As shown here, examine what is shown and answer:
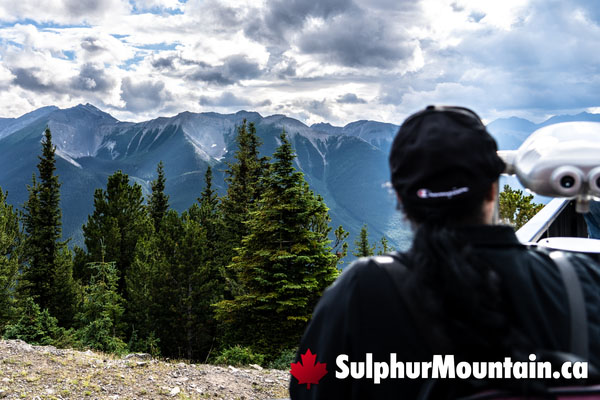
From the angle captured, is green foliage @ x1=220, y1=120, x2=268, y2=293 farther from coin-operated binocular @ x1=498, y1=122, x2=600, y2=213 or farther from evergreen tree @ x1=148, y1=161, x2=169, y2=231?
coin-operated binocular @ x1=498, y1=122, x2=600, y2=213

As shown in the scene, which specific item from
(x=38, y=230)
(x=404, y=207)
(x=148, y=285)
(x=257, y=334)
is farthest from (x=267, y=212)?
(x=38, y=230)

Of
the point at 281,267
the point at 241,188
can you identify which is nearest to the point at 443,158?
the point at 281,267

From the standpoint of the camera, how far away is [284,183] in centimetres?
1872

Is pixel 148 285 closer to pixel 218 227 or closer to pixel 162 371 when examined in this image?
pixel 218 227

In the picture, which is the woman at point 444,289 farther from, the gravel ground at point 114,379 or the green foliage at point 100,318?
the green foliage at point 100,318

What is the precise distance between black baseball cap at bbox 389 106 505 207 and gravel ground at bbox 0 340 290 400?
6385 mm

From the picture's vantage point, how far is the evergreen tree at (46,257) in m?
31.8

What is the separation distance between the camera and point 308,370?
4.42 ft

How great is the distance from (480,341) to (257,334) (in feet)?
57.6

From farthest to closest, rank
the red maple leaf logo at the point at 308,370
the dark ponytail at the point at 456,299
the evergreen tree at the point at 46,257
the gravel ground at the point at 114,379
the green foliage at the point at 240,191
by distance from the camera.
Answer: the evergreen tree at the point at 46,257
the green foliage at the point at 240,191
the gravel ground at the point at 114,379
the red maple leaf logo at the point at 308,370
the dark ponytail at the point at 456,299

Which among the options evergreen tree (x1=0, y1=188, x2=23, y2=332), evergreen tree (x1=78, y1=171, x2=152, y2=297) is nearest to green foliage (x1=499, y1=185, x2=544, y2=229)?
evergreen tree (x1=0, y1=188, x2=23, y2=332)

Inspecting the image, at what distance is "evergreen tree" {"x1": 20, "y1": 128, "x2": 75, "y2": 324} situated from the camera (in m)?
31.8

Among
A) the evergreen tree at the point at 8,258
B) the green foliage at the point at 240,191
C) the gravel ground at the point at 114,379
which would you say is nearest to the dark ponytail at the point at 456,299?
the gravel ground at the point at 114,379

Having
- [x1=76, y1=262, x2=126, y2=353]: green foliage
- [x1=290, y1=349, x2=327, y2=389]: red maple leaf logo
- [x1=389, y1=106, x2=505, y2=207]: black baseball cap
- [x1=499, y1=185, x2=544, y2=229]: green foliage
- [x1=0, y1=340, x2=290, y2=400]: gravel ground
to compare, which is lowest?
[x1=76, y1=262, x2=126, y2=353]: green foliage
